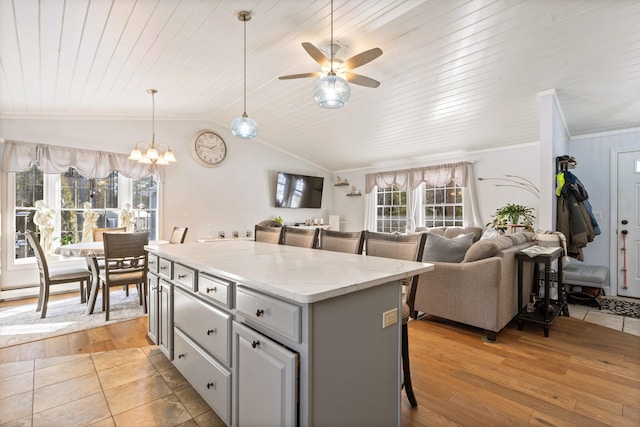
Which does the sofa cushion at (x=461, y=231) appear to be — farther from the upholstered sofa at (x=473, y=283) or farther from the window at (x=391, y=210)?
the upholstered sofa at (x=473, y=283)

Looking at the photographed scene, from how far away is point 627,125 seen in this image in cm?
426

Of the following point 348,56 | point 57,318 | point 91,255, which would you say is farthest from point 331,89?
point 57,318

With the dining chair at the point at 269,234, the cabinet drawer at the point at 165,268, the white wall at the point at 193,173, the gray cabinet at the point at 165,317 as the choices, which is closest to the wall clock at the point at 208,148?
the white wall at the point at 193,173

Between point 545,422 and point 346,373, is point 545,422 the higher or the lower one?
the lower one

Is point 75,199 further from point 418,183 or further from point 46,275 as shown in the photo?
point 418,183

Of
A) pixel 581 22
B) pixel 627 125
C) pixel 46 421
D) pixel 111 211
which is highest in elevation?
pixel 581 22

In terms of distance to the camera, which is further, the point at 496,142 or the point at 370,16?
the point at 496,142

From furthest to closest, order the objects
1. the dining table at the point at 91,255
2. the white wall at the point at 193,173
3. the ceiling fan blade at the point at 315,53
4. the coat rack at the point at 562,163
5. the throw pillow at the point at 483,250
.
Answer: the white wall at the point at 193,173, the coat rack at the point at 562,163, the dining table at the point at 91,255, the throw pillow at the point at 483,250, the ceiling fan blade at the point at 315,53

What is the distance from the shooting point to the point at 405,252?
1.92 meters

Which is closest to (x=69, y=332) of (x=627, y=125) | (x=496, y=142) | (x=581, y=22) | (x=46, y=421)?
(x=46, y=421)

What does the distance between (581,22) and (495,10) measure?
0.71 meters

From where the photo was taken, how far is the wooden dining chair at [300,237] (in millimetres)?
2623

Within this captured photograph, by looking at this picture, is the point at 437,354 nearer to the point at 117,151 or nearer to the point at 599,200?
the point at 599,200

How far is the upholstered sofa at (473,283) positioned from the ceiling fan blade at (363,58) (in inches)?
62.5
